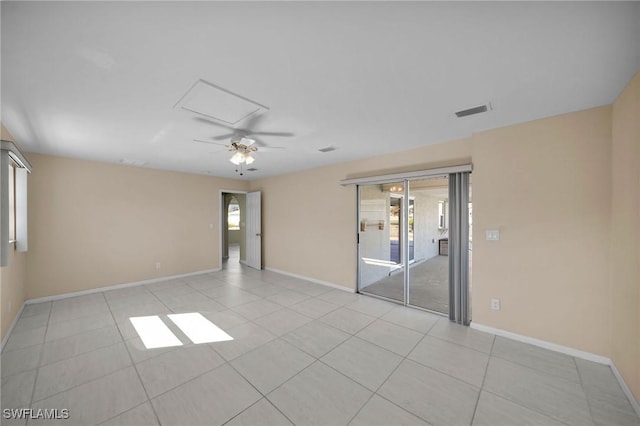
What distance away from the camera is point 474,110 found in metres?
2.33

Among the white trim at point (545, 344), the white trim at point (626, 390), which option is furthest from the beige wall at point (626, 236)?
the white trim at point (545, 344)

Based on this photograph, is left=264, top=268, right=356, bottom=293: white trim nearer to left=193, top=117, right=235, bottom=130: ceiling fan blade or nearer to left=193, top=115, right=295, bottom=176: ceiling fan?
left=193, top=115, right=295, bottom=176: ceiling fan

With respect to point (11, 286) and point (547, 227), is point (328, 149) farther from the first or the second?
point (11, 286)

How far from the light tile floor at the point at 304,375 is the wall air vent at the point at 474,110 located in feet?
8.15

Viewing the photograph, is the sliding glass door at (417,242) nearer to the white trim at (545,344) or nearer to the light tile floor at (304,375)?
the white trim at (545,344)

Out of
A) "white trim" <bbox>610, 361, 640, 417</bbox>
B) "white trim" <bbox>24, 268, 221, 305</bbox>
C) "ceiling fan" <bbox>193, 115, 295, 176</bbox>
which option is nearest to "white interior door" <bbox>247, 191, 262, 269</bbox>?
"white trim" <bbox>24, 268, 221, 305</bbox>

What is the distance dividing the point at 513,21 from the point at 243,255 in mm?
7381

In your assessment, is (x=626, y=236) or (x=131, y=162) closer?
(x=626, y=236)

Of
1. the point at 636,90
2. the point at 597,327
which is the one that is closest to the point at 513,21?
the point at 636,90

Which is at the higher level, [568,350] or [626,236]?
[626,236]

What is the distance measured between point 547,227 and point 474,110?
148 centimetres

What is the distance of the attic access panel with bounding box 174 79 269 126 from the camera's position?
6.25 feet

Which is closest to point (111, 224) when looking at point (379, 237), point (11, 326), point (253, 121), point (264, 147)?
point (11, 326)

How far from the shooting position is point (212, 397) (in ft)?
6.11
